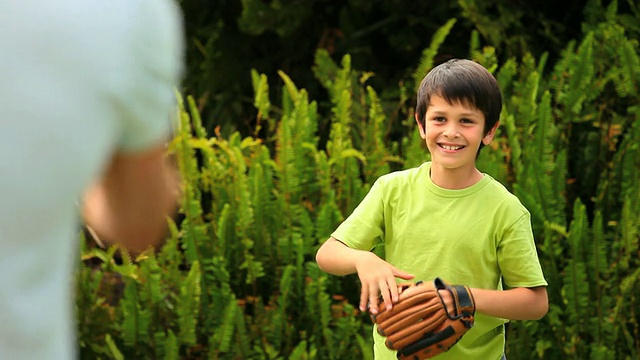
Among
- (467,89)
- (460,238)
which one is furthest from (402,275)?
(467,89)

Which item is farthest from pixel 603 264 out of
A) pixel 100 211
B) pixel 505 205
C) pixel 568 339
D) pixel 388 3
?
pixel 100 211

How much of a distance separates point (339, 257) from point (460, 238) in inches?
13.6

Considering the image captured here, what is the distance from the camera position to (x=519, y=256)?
285 cm

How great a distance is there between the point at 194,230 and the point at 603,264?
169 cm

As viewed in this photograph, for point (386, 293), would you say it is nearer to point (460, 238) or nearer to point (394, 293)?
point (394, 293)

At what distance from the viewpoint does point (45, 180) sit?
4.52ft

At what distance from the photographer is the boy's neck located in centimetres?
292

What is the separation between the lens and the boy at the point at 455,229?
284 centimetres

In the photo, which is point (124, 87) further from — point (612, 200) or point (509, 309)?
point (612, 200)

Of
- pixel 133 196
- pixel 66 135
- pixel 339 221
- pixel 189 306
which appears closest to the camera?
pixel 66 135

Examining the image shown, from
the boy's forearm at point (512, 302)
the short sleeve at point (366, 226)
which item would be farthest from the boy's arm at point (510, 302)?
the short sleeve at point (366, 226)

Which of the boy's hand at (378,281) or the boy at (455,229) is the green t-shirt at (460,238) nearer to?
the boy at (455,229)

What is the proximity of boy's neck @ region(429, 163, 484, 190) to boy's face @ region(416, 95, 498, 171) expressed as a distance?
14mm

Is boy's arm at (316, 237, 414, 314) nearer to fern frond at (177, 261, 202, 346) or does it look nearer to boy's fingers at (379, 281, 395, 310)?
boy's fingers at (379, 281, 395, 310)
